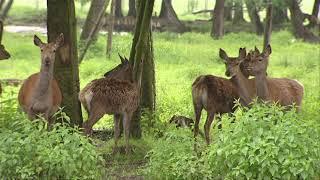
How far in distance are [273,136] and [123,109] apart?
3590 mm

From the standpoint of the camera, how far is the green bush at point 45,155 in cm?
604

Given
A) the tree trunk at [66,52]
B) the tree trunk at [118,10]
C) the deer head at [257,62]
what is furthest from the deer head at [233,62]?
the tree trunk at [118,10]

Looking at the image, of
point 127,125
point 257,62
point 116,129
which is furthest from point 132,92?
point 257,62

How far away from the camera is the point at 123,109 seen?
963 cm

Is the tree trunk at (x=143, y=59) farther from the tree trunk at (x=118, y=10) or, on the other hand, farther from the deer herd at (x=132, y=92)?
the tree trunk at (x=118, y=10)

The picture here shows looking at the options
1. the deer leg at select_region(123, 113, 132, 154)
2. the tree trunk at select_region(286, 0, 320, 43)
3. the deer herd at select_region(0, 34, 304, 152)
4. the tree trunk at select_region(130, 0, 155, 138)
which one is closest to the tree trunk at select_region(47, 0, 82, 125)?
the deer herd at select_region(0, 34, 304, 152)

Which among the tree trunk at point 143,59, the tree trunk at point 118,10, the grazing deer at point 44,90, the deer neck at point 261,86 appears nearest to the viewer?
the grazing deer at point 44,90

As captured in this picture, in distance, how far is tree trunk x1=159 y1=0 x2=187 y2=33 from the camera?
36.9m

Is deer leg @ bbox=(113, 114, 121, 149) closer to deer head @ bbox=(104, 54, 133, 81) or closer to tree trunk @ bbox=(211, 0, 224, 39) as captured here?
deer head @ bbox=(104, 54, 133, 81)

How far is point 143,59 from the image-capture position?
10758 millimetres

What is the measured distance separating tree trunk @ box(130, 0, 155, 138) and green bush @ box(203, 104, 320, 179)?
12.0 feet

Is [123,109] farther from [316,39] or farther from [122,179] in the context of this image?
[316,39]

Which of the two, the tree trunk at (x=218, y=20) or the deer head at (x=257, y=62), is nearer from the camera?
the deer head at (x=257, y=62)

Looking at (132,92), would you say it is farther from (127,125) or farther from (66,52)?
(66,52)
